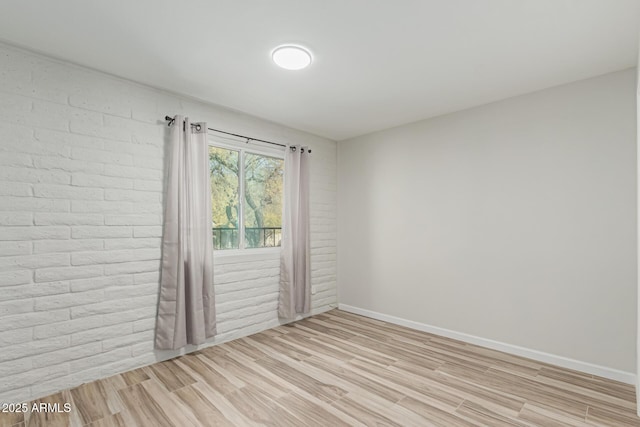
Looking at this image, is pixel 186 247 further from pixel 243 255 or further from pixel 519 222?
pixel 519 222

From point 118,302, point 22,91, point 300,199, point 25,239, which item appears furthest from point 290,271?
point 22,91

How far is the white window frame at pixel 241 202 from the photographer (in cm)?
329

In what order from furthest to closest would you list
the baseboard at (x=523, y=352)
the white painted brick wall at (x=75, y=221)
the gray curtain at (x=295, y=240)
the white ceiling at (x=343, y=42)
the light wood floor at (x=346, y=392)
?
1. the gray curtain at (x=295, y=240)
2. the baseboard at (x=523, y=352)
3. the white painted brick wall at (x=75, y=221)
4. the light wood floor at (x=346, y=392)
5. the white ceiling at (x=343, y=42)

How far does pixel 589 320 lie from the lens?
2.59 m

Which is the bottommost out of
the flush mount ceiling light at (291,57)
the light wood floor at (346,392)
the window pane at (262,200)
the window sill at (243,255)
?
the light wood floor at (346,392)

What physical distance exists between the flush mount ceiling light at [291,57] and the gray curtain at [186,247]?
1111 mm

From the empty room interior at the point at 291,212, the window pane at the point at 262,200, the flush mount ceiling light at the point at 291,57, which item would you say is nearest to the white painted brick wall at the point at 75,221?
the empty room interior at the point at 291,212

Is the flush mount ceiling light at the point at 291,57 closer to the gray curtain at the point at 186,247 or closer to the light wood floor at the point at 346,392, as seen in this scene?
the gray curtain at the point at 186,247

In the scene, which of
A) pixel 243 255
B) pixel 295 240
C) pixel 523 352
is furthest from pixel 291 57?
pixel 523 352

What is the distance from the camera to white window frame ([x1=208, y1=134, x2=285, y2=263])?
10.8 feet

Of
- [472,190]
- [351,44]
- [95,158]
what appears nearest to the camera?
[351,44]

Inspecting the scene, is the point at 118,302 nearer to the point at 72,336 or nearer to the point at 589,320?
the point at 72,336

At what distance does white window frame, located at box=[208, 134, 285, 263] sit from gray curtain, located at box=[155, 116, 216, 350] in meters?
0.25

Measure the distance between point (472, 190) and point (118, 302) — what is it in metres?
3.41
